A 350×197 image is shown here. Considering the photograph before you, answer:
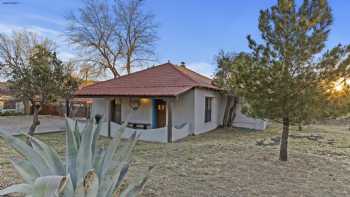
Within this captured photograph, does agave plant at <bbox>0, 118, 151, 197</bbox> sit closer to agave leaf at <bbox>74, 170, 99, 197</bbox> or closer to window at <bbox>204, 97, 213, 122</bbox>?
agave leaf at <bbox>74, 170, 99, 197</bbox>

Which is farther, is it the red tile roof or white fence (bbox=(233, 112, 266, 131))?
white fence (bbox=(233, 112, 266, 131))

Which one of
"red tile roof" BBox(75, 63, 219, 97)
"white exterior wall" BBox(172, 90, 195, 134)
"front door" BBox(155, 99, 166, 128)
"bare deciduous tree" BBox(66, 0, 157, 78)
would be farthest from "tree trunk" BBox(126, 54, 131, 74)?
"white exterior wall" BBox(172, 90, 195, 134)

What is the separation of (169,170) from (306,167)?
392cm

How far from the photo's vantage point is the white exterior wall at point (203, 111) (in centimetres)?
1488

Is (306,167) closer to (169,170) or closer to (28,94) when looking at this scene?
(169,170)

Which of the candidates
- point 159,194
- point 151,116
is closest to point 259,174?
point 159,194

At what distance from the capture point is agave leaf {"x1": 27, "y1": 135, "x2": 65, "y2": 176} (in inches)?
67.2

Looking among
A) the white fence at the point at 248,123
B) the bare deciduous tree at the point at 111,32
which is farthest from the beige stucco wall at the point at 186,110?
the bare deciduous tree at the point at 111,32

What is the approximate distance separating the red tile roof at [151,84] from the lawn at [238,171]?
3.84 meters

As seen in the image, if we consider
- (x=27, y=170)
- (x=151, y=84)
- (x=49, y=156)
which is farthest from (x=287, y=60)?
(x=151, y=84)

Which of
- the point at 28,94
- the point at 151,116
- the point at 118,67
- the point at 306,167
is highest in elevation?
the point at 118,67

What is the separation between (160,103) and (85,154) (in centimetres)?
1438

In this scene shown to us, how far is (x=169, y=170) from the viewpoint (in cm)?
695

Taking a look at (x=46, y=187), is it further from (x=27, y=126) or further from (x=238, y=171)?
(x=27, y=126)
